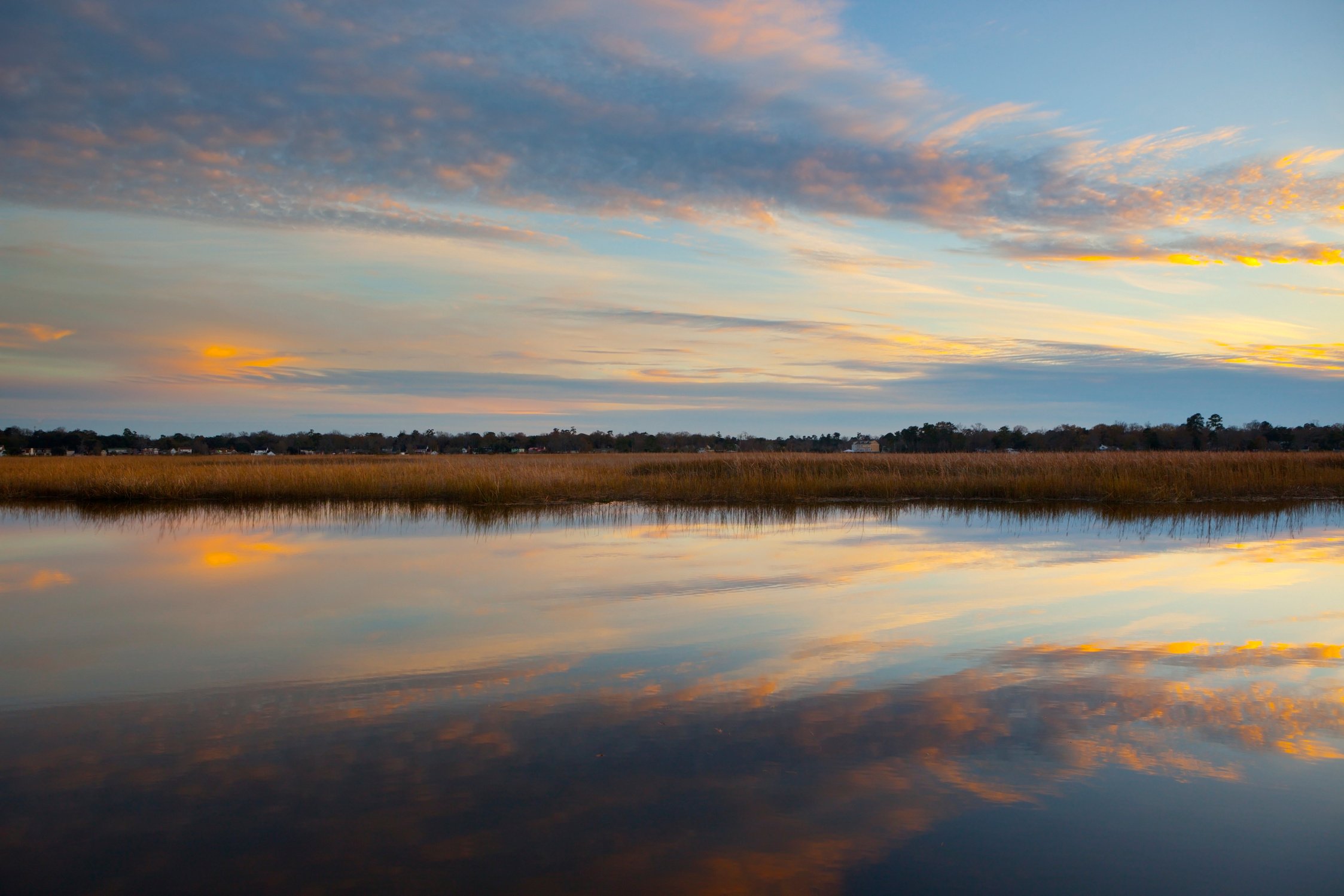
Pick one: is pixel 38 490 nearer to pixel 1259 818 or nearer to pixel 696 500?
pixel 696 500

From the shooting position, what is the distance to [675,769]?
3.87 m

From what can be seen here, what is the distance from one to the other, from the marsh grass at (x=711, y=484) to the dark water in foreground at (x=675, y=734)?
1160cm

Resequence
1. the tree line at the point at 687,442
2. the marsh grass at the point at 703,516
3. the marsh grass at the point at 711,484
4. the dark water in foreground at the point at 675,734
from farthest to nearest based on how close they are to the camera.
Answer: the tree line at the point at 687,442
the marsh grass at the point at 711,484
the marsh grass at the point at 703,516
the dark water in foreground at the point at 675,734

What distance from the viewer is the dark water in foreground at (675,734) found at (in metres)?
3.09

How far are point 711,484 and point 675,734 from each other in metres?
18.4

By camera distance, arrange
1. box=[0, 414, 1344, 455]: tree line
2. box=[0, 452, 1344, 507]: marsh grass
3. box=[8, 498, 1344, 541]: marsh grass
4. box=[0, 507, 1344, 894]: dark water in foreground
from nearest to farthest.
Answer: box=[0, 507, 1344, 894]: dark water in foreground
box=[8, 498, 1344, 541]: marsh grass
box=[0, 452, 1344, 507]: marsh grass
box=[0, 414, 1344, 455]: tree line

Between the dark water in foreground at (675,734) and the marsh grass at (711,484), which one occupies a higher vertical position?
the marsh grass at (711,484)

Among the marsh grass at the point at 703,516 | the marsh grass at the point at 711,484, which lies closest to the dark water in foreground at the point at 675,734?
the marsh grass at the point at 703,516

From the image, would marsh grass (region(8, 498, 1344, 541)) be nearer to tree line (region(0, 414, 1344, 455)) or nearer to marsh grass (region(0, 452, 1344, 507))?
marsh grass (region(0, 452, 1344, 507))

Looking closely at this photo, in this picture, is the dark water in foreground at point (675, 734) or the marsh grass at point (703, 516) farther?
the marsh grass at point (703, 516)

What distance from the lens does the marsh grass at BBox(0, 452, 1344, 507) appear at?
20844mm

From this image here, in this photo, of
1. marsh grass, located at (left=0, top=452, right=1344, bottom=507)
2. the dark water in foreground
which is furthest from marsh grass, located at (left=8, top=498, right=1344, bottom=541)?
the dark water in foreground

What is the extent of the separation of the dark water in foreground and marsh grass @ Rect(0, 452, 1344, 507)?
11605 mm

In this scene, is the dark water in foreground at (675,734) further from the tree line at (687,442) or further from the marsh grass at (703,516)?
the tree line at (687,442)
